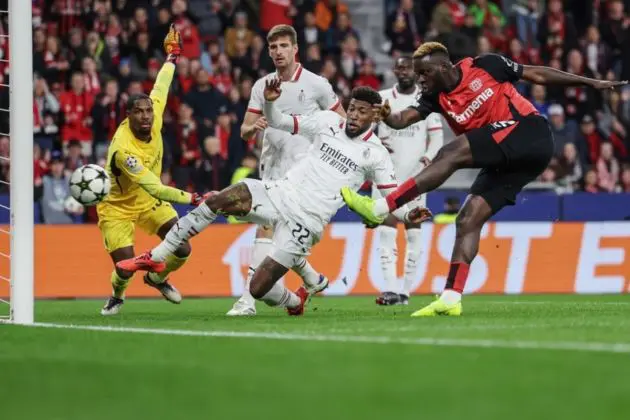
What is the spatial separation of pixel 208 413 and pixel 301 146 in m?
7.28

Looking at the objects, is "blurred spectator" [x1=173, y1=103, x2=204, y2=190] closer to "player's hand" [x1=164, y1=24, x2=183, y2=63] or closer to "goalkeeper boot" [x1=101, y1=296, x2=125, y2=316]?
"player's hand" [x1=164, y1=24, x2=183, y2=63]

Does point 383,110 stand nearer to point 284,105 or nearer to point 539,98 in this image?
point 284,105

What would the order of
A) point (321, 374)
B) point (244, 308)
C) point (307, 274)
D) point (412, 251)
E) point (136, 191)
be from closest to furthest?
1. point (321, 374)
2. point (307, 274)
3. point (244, 308)
4. point (136, 191)
5. point (412, 251)

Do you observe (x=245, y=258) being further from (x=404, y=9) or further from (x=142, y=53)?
(x=404, y=9)

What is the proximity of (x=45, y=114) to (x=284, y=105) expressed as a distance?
27.8 feet

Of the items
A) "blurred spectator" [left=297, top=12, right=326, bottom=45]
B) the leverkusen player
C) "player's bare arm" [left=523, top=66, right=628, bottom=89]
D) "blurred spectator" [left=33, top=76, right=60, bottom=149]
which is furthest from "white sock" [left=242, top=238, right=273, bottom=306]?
"blurred spectator" [left=297, top=12, right=326, bottom=45]

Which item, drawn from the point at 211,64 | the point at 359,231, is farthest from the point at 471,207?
the point at 211,64

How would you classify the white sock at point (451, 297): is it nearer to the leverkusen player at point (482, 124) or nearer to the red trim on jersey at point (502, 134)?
the leverkusen player at point (482, 124)

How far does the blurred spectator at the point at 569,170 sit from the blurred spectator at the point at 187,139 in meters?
5.61

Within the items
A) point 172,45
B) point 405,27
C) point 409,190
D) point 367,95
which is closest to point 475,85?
point 367,95

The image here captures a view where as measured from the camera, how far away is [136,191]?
12.5m

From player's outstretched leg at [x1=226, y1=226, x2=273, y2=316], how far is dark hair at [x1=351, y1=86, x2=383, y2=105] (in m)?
1.67

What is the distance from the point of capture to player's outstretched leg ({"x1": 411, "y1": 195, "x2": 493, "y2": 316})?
10.2 metres

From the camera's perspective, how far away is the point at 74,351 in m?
7.48
